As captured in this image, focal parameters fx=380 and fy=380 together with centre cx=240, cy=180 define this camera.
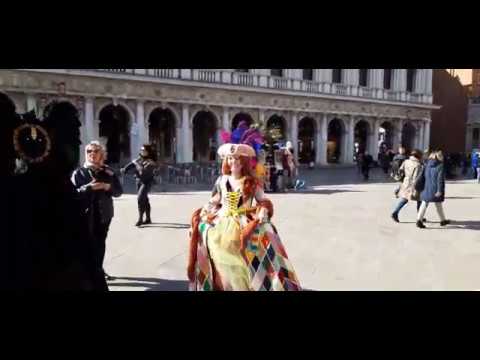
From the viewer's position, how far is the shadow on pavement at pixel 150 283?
14.3ft

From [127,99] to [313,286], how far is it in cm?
1701

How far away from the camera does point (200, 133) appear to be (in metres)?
24.5

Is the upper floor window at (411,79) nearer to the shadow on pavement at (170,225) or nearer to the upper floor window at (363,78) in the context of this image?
the upper floor window at (363,78)

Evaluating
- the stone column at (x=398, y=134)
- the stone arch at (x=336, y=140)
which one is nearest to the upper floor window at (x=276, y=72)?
the stone arch at (x=336, y=140)

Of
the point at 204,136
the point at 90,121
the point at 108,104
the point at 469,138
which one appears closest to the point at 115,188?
the point at 90,121

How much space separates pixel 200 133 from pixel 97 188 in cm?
2059

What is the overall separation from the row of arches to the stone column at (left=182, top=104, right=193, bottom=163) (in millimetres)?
519

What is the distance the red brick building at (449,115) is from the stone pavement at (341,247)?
2615cm

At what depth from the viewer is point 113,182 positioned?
14.3 feet

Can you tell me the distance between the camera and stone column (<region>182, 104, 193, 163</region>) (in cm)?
2114

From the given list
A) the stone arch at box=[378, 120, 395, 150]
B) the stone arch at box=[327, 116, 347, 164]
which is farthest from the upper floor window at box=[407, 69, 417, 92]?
the stone arch at box=[327, 116, 347, 164]
